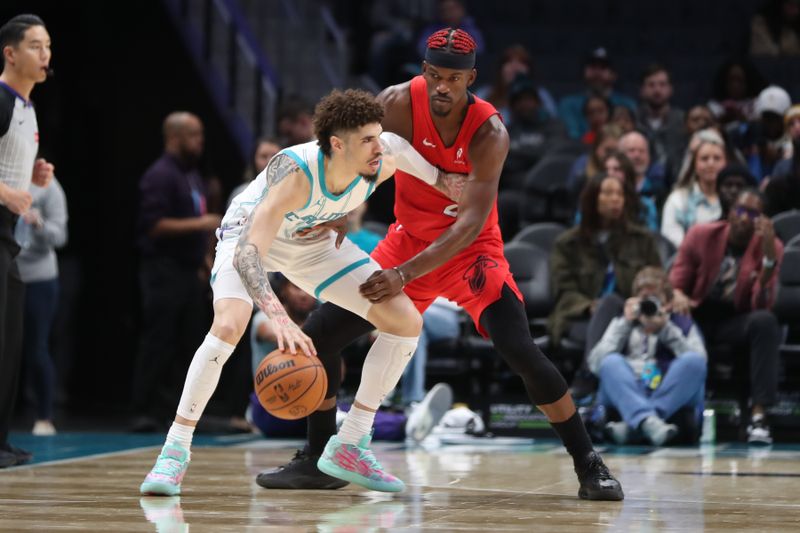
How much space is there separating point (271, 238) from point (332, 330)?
63 centimetres

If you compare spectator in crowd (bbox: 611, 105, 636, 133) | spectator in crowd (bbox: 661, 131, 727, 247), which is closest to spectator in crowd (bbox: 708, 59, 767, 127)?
spectator in crowd (bbox: 611, 105, 636, 133)

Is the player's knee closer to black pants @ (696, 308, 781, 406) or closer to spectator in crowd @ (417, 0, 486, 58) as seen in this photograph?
black pants @ (696, 308, 781, 406)

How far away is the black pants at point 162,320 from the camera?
28.4ft

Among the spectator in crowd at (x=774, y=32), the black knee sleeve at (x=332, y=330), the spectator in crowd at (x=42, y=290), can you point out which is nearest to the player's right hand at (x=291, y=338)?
the black knee sleeve at (x=332, y=330)

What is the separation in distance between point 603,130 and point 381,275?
5.18 m

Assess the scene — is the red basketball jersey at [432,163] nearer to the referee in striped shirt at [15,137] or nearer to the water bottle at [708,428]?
the referee in striped shirt at [15,137]

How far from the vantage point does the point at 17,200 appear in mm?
6008

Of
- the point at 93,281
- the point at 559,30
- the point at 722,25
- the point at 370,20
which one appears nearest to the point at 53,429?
the point at 93,281

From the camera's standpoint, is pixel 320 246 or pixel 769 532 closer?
pixel 769 532

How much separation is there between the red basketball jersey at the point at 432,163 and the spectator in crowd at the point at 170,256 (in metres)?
3.52

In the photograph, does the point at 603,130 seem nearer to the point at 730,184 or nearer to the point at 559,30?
the point at 730,184

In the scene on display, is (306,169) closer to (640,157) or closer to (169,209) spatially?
(169,209)

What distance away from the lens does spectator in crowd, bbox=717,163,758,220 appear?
8.73 meters

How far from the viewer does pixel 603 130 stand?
978 centimetres
